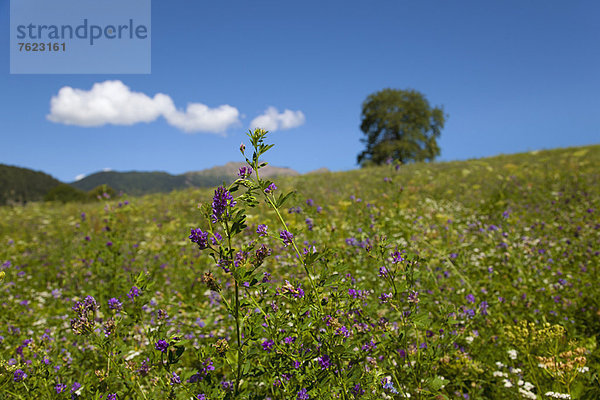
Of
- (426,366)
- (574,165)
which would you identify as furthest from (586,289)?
(574,165)

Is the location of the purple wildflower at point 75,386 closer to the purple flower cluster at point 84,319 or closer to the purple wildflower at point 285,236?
the purple flower cluster at point 84,319

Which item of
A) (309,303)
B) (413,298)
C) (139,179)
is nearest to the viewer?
(309,303)

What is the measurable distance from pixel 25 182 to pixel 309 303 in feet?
148

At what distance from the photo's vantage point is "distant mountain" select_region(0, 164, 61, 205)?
1212 inches

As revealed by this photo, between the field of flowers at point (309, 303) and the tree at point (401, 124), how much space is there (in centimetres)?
3302

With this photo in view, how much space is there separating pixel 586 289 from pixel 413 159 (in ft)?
133

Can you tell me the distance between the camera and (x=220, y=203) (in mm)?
1729

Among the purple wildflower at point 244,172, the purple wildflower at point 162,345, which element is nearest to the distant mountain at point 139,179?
the purple wildflower at point 162,345

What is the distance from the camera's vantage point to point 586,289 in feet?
14.6

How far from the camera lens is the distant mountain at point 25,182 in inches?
1212

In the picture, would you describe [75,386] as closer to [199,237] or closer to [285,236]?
[199,237]

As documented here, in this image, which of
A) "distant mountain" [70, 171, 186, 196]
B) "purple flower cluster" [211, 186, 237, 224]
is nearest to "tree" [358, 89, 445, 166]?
"purple flower cluster" [211, 186, 237, 224]

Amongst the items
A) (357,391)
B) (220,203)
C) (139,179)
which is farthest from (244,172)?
(139,179)

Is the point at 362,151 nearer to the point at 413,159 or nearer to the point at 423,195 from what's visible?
the point at 413,159
